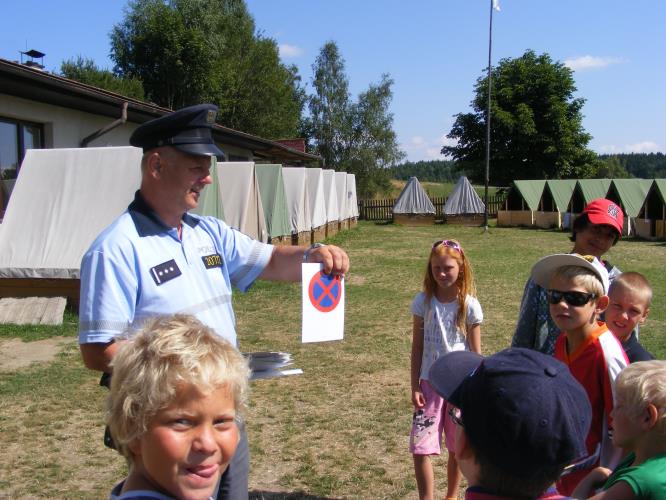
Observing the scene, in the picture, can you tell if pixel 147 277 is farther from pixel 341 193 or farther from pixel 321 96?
pixel 321 96

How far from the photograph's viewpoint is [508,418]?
4.59 ft

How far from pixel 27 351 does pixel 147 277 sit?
20.5 feet

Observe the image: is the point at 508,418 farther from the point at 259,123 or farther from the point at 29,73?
the point at 259,123

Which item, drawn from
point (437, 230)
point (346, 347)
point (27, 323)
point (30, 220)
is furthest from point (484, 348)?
point (437, 230)

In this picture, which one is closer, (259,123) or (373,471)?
(373,471)

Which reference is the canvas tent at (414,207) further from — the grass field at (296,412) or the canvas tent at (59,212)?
the canvas tent at (59,212)

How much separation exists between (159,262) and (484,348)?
6.12 m

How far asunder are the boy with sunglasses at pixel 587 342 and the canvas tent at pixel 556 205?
2908 centimetres

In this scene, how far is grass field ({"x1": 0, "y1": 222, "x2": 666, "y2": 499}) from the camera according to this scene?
4234mm

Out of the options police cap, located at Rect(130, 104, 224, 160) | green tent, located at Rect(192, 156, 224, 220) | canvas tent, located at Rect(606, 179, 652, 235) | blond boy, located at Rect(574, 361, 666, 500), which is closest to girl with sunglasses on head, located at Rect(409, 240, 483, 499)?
blond boy, located at Rect(574, 361, 666, 500)

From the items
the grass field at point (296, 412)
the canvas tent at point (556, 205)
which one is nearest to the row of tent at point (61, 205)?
the grass field at point (296, 412)

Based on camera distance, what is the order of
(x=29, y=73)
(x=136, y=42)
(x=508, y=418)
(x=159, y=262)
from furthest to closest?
1. (x=136, y=42)
2. (x=29, y=73)
3. (x=159, y=262)
4. (x=508, y=418)

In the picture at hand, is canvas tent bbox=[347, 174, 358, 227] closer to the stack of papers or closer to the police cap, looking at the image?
the stack of papers

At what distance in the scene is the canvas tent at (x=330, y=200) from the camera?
992 inches
